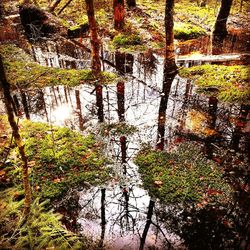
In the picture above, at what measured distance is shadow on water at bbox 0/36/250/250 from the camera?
172 inches

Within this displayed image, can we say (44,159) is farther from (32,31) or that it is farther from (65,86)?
(32,31)

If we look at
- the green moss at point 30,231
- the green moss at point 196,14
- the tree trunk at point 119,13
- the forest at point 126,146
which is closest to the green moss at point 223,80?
the forest at point 126,146

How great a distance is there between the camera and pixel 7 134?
661 centimetres

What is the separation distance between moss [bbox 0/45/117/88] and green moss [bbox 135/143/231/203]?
446cm

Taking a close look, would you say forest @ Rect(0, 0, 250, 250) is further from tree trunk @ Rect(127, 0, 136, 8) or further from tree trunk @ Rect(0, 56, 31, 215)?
tree trunk @ Rect(127, 0, 136, 8)

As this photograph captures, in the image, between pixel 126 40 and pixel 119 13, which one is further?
pixel 119 13

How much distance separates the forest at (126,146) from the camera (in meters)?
4.20

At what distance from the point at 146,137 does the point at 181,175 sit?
159 centimetres

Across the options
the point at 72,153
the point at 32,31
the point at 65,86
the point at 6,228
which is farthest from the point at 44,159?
the point at 32,31

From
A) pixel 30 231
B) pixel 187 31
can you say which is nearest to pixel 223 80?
pixel 187 31

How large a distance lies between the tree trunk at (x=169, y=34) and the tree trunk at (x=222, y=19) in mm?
5292

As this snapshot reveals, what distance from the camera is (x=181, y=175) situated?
5.37 metres

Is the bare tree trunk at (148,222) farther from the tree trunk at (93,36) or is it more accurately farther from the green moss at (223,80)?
the tree trunk at (93,36)

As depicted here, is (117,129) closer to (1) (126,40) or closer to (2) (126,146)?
(2) (126,146)
